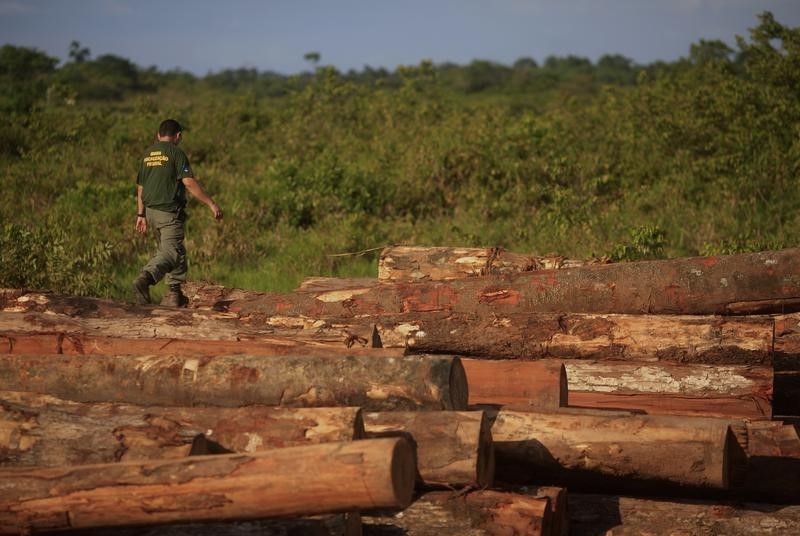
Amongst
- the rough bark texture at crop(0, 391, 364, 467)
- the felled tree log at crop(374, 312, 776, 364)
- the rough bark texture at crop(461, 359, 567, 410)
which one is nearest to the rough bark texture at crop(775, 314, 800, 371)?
the felled tree log at crop(374, 312, 776, 364)

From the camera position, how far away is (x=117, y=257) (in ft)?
39.4

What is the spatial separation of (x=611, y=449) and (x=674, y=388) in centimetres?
125

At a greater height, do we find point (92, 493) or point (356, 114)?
point (356, 114)

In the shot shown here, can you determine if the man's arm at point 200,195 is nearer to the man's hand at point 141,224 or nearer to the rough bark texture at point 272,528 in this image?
the man's hand at point 141,224

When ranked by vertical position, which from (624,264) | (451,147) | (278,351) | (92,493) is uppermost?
(451,147)

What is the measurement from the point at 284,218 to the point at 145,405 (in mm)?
8622

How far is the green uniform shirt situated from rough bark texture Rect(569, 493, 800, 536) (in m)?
5.07

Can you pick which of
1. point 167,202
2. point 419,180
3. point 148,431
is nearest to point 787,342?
point 148,431

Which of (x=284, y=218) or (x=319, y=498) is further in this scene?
(x=284, y=218)

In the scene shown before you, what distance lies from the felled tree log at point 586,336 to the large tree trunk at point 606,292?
32 cm

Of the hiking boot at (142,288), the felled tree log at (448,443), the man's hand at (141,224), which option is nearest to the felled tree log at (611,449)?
the felled tree log at (448,443)

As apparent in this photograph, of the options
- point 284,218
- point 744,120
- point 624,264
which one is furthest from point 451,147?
point 624,264

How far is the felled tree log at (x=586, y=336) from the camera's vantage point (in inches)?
253

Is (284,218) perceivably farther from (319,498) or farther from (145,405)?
(319,498)
